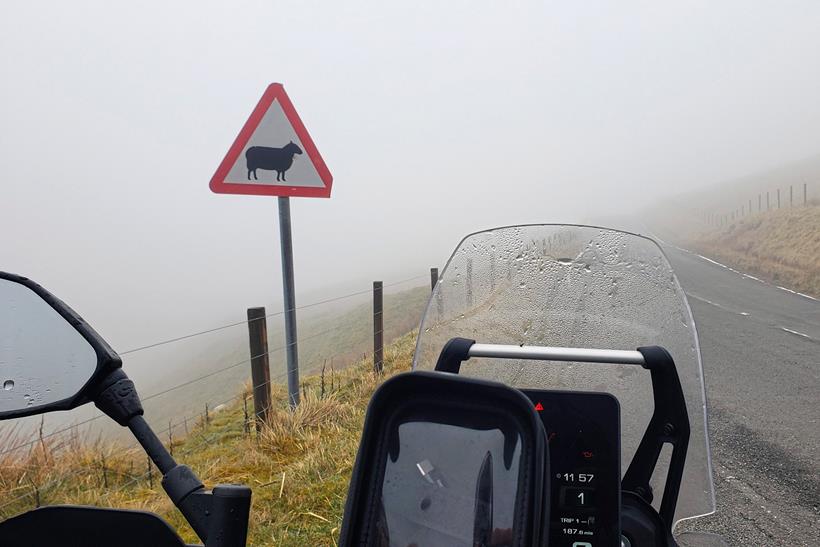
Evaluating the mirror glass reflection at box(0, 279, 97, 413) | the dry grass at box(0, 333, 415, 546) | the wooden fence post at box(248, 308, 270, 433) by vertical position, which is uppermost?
the mirror glass reflection at box(0, 279, 97, 413)

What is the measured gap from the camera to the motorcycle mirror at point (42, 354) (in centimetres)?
90

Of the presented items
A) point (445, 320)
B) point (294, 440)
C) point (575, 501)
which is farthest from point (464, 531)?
point (294, 440)

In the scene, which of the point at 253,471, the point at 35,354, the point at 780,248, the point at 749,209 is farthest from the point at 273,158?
the point at 749,209

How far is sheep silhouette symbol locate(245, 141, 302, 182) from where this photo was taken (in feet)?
14.0

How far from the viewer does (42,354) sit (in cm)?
93

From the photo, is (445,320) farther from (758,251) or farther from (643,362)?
(758,251)

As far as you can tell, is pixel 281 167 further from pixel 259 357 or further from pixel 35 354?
pixel 35 354

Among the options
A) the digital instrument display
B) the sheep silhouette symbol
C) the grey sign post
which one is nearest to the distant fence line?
the grey sign post

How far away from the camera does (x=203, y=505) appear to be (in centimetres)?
85

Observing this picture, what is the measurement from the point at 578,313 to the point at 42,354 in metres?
1.39

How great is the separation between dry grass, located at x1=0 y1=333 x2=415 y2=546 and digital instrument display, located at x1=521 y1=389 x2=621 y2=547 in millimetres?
1938

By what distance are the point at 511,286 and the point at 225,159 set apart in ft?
10.1

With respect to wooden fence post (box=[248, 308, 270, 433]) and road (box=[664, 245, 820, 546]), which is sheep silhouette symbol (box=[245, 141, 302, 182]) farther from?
road (box=[664, 245, 820, 546])

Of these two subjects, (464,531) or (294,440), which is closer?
(464,531)
